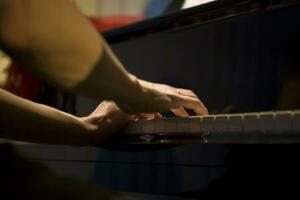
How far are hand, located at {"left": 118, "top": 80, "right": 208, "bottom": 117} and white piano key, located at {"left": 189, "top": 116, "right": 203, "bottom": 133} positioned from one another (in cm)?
4

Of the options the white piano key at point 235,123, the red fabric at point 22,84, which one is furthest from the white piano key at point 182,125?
the red fabric at point 22,84

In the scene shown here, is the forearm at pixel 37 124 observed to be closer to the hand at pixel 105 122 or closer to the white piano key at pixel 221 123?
the hand at pixel 105 122

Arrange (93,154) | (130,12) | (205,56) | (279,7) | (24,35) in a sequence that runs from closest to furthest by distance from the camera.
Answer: (24,35)
(279,7)
(205,56)
(93,154)
(130,12)

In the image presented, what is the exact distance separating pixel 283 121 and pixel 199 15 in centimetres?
51

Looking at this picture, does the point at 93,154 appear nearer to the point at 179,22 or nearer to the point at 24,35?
the point at 179,22

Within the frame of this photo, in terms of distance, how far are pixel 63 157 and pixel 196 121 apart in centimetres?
62

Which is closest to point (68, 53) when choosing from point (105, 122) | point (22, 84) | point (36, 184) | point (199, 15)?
point (36, 184)

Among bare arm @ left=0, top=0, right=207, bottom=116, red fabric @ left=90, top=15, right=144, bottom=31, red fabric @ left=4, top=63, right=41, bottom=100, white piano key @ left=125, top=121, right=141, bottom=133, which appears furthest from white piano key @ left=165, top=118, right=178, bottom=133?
red fabric @ left=90, top=15, right=144, bottom=31

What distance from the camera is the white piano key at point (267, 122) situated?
783 mm

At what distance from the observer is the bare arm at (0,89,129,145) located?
3.39 feet

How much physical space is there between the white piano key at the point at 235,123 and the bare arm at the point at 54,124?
0.33 m

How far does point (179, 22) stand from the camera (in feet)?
4.25

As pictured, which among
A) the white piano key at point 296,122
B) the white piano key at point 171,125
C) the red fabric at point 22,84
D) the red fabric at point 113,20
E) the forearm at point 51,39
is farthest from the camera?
the red fabric at point 113,20

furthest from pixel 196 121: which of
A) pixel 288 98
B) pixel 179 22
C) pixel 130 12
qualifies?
pixel 130 12
